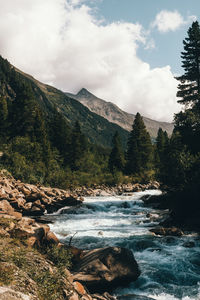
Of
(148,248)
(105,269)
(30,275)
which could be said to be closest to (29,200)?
(148,248)

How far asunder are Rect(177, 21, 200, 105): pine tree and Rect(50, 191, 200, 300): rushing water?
1674 centimetres

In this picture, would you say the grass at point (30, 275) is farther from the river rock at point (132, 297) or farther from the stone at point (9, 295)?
the river rock at point (132, 297)

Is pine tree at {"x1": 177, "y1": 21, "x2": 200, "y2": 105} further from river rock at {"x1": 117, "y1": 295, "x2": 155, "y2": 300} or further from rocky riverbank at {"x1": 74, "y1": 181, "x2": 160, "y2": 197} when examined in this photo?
river rock at {"x1": 117, "y1": 295, "x2": 155, "y2": 300}

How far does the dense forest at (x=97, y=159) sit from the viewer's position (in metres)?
19.0

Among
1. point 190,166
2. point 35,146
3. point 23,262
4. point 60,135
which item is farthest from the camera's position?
point 60,135

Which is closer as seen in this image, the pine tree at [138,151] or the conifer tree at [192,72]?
the conifer tree at [192,72]

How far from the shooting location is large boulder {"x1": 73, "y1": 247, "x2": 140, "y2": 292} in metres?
7.99

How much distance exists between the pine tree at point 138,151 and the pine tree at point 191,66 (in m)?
25.1

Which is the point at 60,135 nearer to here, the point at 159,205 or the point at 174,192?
the point at 159,205

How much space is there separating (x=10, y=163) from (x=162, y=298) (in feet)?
94.5

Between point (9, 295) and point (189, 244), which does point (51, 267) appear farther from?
point (189, 244)

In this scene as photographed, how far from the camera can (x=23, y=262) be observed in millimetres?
5988

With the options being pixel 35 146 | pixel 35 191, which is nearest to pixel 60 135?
pixel 35 146

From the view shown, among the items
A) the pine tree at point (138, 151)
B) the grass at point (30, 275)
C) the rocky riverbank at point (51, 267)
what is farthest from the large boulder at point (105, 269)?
the pine tree at point (138, 151)
